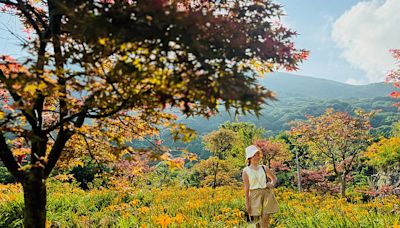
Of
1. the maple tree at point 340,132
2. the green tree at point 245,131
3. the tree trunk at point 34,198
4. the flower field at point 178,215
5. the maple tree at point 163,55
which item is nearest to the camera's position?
the maple tree at point 163,55

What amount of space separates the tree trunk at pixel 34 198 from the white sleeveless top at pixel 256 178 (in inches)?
109

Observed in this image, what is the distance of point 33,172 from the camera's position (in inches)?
113

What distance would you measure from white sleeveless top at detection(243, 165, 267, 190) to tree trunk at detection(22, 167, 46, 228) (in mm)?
2759

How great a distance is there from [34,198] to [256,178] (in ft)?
9.49

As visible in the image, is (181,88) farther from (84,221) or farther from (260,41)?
(84,221)

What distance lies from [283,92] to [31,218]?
202364 millimetres

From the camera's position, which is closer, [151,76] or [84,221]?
[151,76]

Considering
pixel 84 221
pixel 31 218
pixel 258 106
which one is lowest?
pixel 84 221

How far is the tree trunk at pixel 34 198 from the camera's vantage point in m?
2.88

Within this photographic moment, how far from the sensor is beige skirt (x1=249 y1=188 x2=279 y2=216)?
4.57m

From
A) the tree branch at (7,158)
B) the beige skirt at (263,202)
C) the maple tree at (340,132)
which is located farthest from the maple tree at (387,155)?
the tree branch at (7,158)

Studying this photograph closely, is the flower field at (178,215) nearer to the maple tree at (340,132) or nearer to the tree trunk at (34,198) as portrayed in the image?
the tree trunk at (34,198)

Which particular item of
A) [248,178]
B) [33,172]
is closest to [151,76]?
[33,172]

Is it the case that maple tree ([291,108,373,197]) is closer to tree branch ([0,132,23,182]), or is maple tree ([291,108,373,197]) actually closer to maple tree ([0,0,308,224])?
maple tree ([0,0,308,224])
